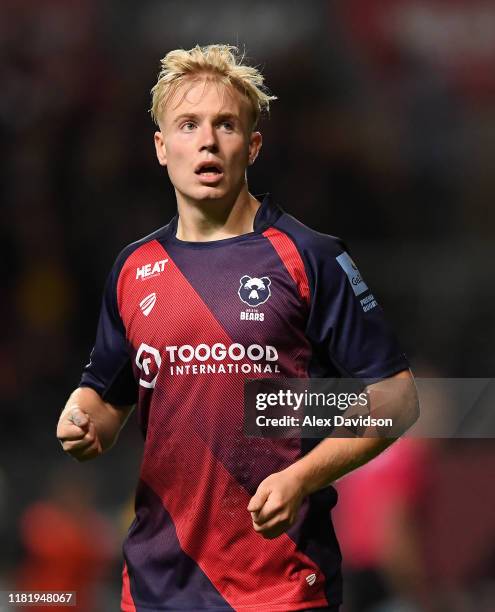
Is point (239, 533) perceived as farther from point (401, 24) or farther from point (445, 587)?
point (401, 24)

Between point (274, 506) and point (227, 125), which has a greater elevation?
point (227, 125)

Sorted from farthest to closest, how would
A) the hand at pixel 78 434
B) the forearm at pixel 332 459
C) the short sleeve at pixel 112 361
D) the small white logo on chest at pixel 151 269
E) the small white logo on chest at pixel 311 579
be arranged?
the short sleeve at pixel 112 361 → the small white logo on chest at pixel 151 269 → the hand at pixel 78 434 → the small white logo on chest at pixel 311 579 → the forearm at pixel 332 459

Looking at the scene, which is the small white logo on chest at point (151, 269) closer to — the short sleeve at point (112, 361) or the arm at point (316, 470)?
the short sleeve at point (112, 361)

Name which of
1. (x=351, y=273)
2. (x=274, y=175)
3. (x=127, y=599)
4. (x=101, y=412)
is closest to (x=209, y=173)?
(x=351, y=273)

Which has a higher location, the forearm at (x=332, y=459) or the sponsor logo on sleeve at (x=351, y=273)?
the sponsor logo on sleeve at (x=351, y=273)

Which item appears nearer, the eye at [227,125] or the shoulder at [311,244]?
the shoulder at [311,244]

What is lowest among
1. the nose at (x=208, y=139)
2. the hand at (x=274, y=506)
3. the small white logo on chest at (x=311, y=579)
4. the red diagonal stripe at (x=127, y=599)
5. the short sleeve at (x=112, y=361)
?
the red diagonal stripe at (x=127, y=599)

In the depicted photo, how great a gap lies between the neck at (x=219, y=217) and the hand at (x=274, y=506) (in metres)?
0.79

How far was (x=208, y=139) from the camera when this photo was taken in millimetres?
3949

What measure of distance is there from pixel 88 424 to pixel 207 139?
0.90 metres

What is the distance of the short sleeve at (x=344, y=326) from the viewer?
3.88 meters

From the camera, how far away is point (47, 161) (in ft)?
32.8

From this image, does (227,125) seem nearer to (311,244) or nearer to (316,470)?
(311,244)

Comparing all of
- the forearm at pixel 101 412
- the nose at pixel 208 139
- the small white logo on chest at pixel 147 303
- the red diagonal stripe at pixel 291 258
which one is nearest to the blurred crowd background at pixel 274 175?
the forearm at pixel 101 412
